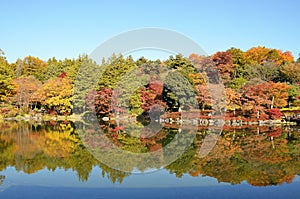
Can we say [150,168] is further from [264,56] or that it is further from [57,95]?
[264,56]

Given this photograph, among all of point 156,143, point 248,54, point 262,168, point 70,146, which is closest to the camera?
point 262,168

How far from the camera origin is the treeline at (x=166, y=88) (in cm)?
2305

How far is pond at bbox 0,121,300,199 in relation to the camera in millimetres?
6836

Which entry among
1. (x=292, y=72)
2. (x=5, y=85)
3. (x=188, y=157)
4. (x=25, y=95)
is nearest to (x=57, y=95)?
(x=25, y=95)

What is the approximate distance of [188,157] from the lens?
10.3 meters

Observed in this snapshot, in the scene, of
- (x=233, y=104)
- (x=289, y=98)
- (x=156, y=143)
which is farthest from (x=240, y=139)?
(x=289, y=98)

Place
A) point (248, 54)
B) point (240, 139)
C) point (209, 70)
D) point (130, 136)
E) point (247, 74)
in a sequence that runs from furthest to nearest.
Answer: point (248, 54) < point (247, 74) < point (209, 70) < point (130, 136) < point (240, 139)

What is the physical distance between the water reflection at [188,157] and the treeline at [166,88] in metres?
8.71

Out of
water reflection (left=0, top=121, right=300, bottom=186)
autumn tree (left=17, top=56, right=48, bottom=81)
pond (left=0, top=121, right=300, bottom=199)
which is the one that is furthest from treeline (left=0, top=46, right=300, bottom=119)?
pond (left=0, top=121, right=300, bottom=199)

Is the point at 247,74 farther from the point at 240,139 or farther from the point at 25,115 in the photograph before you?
the point at 25,115

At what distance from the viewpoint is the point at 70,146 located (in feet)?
40.5

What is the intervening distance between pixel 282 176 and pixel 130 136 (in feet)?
28.2

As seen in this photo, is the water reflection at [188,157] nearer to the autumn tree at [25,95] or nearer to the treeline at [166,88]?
the treeline at [166,88]

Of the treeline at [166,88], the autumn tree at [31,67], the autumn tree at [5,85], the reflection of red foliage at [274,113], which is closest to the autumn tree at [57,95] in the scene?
the treeline at [166,88]
